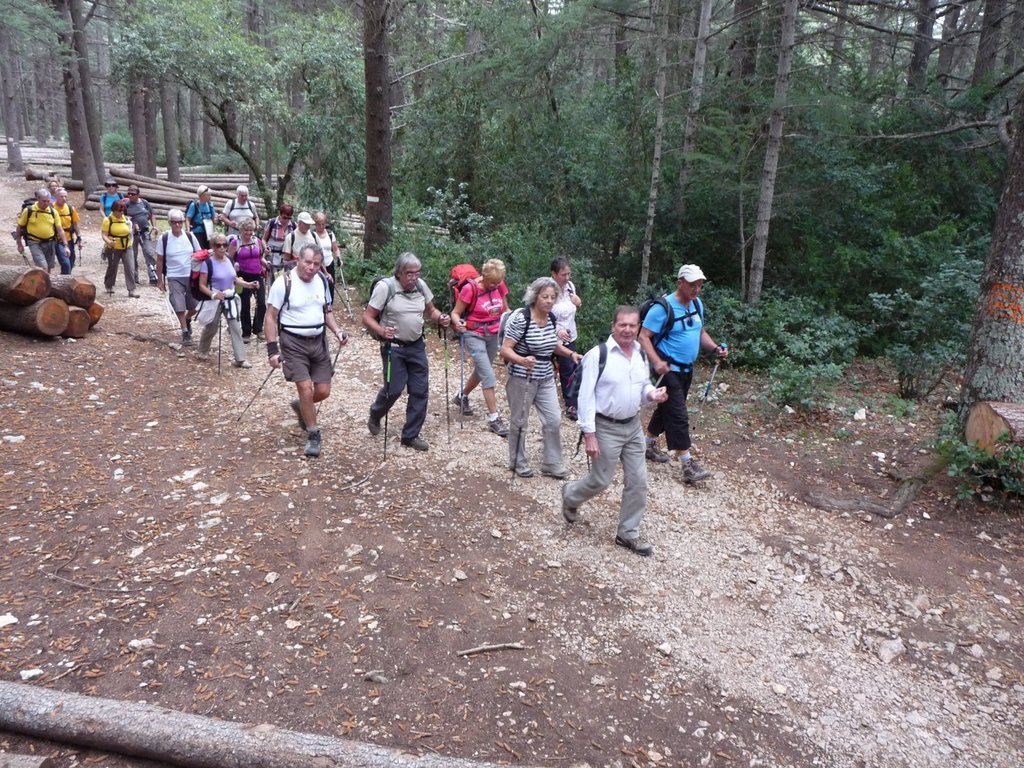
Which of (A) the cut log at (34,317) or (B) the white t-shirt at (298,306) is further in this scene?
(A) the cut log at (34,317)

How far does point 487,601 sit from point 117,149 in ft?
136

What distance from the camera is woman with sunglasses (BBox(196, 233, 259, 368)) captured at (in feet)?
29.4

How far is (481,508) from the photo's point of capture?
615 centimetres

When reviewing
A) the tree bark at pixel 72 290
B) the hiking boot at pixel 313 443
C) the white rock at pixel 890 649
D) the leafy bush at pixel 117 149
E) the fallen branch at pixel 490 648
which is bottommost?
the white rock at pixel 890 649

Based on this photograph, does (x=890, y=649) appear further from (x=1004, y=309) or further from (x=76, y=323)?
(x=76, y=323)

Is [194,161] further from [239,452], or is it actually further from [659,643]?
[659,643]

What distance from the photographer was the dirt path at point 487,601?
3865mm

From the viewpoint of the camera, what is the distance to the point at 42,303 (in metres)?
8.97

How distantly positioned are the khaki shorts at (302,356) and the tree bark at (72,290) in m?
4.86

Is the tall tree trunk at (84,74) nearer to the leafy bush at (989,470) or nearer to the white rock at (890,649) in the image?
the leafy bush at (989,470)

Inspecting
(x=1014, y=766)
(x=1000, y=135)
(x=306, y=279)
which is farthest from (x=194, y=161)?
(x=1014, y=766)

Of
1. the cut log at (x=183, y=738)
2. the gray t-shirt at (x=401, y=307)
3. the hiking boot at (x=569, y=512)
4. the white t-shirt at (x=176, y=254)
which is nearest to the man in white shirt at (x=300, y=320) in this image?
the gray t-shirt at (x=401, y=307)

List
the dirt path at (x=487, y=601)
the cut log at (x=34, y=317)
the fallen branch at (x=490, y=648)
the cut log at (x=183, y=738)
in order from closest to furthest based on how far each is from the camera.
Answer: the cut log at (x=183, y=738) < the dirt path at (x=487, y=601) < the fallen branch at (x=490, y=648) < the cut log at (x=34, y=317)

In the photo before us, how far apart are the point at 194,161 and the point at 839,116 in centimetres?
3432
